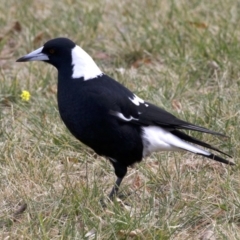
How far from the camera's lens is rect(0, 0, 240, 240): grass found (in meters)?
3.61

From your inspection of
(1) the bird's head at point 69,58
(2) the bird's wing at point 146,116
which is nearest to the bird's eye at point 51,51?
(1) the bird's head at point 69,58

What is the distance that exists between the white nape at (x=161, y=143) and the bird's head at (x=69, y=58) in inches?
15.2

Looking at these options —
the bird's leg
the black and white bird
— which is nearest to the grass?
the bird's leg

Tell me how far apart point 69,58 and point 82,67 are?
10 centimetres

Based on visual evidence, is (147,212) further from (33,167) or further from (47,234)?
(33,167)

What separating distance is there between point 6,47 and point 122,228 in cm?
293

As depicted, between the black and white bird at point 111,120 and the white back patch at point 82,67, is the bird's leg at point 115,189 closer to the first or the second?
the black and white bird at point 111,120

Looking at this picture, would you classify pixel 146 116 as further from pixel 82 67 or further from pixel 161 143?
pixel 82 67

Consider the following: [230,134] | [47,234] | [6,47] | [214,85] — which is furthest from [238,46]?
[47,234]

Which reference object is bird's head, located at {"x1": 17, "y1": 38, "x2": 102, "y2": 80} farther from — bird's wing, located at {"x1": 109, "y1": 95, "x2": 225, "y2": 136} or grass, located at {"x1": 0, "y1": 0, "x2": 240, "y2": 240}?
grass, located at {"x1": 0, "y1": 0, "x2": 240, "y2": 240}

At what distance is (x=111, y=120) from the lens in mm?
3898

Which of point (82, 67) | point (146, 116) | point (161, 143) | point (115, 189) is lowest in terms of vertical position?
point (115, 189)

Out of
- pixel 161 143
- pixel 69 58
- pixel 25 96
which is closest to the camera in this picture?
pixel 161 143

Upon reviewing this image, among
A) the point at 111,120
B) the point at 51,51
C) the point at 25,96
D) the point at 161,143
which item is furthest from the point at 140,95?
the point at 111,120
